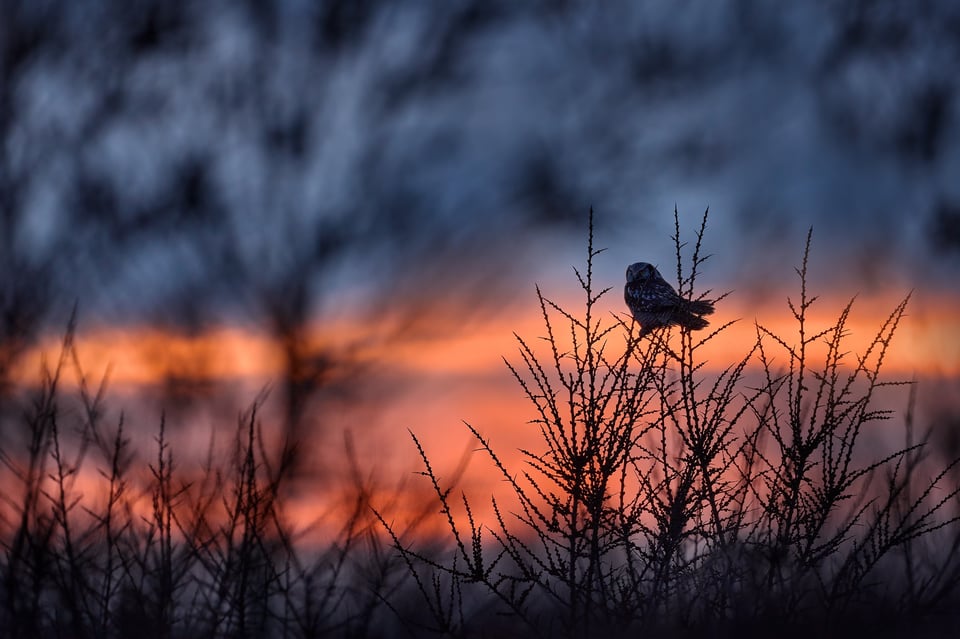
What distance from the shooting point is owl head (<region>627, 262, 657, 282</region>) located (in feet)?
22.1

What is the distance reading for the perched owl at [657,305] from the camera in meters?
5.49

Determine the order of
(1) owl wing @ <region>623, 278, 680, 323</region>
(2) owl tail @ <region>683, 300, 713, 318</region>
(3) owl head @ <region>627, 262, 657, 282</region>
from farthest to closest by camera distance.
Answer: (3) owl head @ <region>627, 262, 657, 282</region>
(1) owl wing @ <region>623, 278, 680, 323</region>
(2) owl tail @ <region>683, 300, 713, 318</region>

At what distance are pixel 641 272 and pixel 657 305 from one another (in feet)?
2.51

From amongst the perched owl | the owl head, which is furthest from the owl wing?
the owl head

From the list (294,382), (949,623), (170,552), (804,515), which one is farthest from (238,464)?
(294,382)

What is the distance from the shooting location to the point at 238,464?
5441mm

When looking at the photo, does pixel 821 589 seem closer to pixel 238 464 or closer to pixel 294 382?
pixel 238 464

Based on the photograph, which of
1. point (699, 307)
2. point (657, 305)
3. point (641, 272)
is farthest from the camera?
point (641, 272)

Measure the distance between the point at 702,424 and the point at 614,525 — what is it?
2.36ft

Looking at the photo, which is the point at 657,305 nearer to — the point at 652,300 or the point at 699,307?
the point at 652,300

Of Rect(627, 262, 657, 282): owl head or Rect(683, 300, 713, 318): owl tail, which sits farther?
Rect(627, 262, 657, 282): owl head

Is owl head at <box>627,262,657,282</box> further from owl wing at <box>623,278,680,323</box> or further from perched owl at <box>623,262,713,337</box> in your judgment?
owl wing at <box>623,278,680,323</box>

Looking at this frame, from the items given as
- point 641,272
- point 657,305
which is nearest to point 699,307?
point 657,305

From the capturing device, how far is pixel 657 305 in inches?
241
